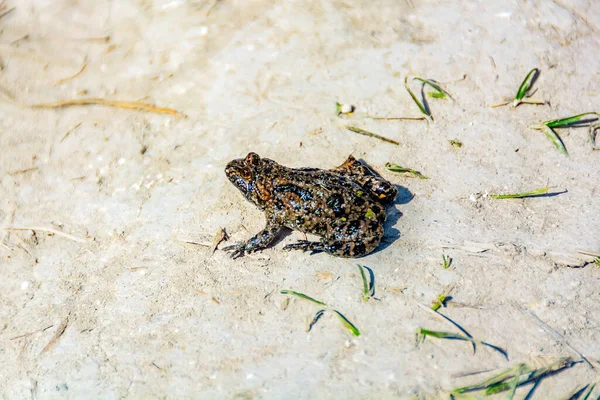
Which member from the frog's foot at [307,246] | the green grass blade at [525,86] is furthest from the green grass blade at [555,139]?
the frog's foot at [307,246]

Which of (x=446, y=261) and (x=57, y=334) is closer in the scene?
(x=57, y=334)

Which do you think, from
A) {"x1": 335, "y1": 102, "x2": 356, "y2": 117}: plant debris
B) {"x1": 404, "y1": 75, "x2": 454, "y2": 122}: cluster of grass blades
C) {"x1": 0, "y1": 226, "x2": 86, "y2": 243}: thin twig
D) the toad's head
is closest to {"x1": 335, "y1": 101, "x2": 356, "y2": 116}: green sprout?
{"x1": 335, "y1": 102, "x2": 356, "y2": 117}: plant debris

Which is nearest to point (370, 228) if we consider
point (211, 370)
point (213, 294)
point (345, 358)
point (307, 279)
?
point (307, 279)

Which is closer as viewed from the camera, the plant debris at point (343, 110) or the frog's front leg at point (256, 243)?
the frog's front leg at point (256, 243)

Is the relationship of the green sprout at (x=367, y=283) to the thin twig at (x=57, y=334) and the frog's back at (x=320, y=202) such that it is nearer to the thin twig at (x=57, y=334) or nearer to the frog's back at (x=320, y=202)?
the frog's back at (x=320, y=202)

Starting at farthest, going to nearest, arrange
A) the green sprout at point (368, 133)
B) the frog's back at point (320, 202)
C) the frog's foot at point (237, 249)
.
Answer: the green sprout at point (368, 133) < the frog's foot at point (237, 249) < the frog's back at point (320, 202)

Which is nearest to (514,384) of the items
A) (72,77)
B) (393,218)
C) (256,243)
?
(393,218)

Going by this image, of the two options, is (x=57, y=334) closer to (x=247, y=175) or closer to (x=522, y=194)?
(x=247, y=175)

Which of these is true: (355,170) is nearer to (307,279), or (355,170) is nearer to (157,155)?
(307,279)
